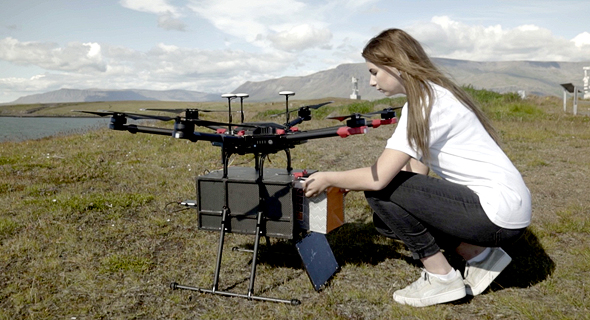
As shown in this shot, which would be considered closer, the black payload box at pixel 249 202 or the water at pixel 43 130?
the black payload box at pixel 249 202

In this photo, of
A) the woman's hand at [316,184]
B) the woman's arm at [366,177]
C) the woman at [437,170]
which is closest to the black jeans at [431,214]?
the woman at [437,170]

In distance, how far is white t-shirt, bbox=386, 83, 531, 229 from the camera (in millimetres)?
2934

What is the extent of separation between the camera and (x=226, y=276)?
4.11m

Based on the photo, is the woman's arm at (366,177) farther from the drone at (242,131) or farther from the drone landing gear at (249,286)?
the drone landing gear at (249,286)

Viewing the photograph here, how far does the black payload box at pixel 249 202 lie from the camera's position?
3.62 m

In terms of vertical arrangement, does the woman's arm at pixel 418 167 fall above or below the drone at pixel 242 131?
below

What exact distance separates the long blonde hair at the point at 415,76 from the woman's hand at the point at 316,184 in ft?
2.26

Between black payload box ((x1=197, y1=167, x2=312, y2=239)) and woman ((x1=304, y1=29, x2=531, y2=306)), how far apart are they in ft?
1.22

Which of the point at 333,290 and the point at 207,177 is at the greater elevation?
the point at 207,177

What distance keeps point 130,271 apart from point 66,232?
4.68 feet

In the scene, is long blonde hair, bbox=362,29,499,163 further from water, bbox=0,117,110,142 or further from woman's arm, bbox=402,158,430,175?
water, bbox=0,117,110,142

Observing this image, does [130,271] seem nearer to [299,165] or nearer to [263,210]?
[263,210]

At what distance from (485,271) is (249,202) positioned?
6.44 feet

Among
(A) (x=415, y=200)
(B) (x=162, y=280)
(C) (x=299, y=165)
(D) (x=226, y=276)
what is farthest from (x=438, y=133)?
(C) (x=299, y=165)
